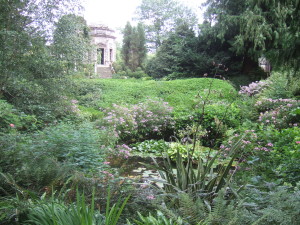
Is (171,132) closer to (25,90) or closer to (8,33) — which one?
(25,90)

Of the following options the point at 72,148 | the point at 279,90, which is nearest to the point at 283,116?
the point at 279,90

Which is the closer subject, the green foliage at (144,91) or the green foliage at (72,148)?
the green foliage at (72,148)

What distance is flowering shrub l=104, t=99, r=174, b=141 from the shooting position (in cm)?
849

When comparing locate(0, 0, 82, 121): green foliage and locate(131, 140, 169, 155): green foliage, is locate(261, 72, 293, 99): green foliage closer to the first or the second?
locate(131, 140, 169, 155): green foliage

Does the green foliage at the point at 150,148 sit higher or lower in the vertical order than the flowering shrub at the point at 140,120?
lower

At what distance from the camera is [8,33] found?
6066mm

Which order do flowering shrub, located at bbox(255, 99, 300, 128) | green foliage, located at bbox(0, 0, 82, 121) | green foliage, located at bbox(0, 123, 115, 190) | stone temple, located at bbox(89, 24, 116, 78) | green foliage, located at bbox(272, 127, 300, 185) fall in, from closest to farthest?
green foliage, located at bbox(0, 123, 115, 190), green foliage, located at bbox(272, 127, 300, 185), green foliage, located at bbox(0, 0, 82, 121), flowering shrub, located at bbox(255, 99, 300, 128), stone temple, located at bbox(89, 24, 116, 78)

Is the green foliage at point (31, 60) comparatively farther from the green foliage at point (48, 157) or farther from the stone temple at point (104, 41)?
the stone temple at point (104, 41)

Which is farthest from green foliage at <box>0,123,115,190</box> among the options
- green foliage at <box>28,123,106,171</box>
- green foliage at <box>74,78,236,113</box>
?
green foliage at <box>74,78,236,113</box>

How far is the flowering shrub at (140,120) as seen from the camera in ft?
27.8

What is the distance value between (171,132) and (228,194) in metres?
6.97

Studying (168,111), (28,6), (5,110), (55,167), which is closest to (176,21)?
(168,111)

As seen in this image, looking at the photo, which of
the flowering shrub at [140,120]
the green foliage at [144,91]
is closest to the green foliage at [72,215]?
the flowering shrub at [140,120]

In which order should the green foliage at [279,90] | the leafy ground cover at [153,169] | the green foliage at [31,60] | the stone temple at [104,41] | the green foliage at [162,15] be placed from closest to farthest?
1. the leafy ground cover at [153,169]
2. the green foliage at [31,60]
3. the green foliage at [279,90]
4. the stone temple at [104,41]
5. the green foliage at [162,15]
